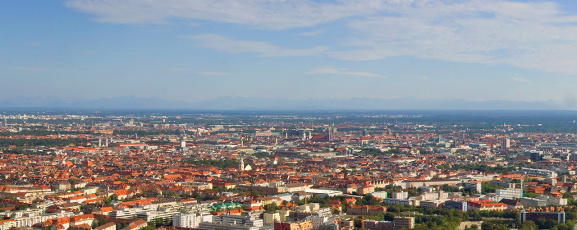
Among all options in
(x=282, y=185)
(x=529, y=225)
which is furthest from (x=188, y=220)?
(x=282, y=185)

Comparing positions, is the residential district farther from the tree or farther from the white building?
the tree

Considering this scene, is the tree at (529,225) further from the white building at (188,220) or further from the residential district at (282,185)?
the white building at (188,220)

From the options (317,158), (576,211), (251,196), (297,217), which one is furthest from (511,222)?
(317,158)

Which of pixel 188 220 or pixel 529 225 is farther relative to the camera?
pixel 529 225

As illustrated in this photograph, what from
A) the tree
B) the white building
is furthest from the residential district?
the tree

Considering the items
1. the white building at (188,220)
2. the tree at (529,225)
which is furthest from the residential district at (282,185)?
the tree at (529,225)

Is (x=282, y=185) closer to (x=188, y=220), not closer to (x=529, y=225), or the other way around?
(x=188, y=220)

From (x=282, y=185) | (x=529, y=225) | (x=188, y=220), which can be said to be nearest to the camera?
(x=188, y=220)

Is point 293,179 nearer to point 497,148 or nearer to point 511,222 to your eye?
point 511,222
